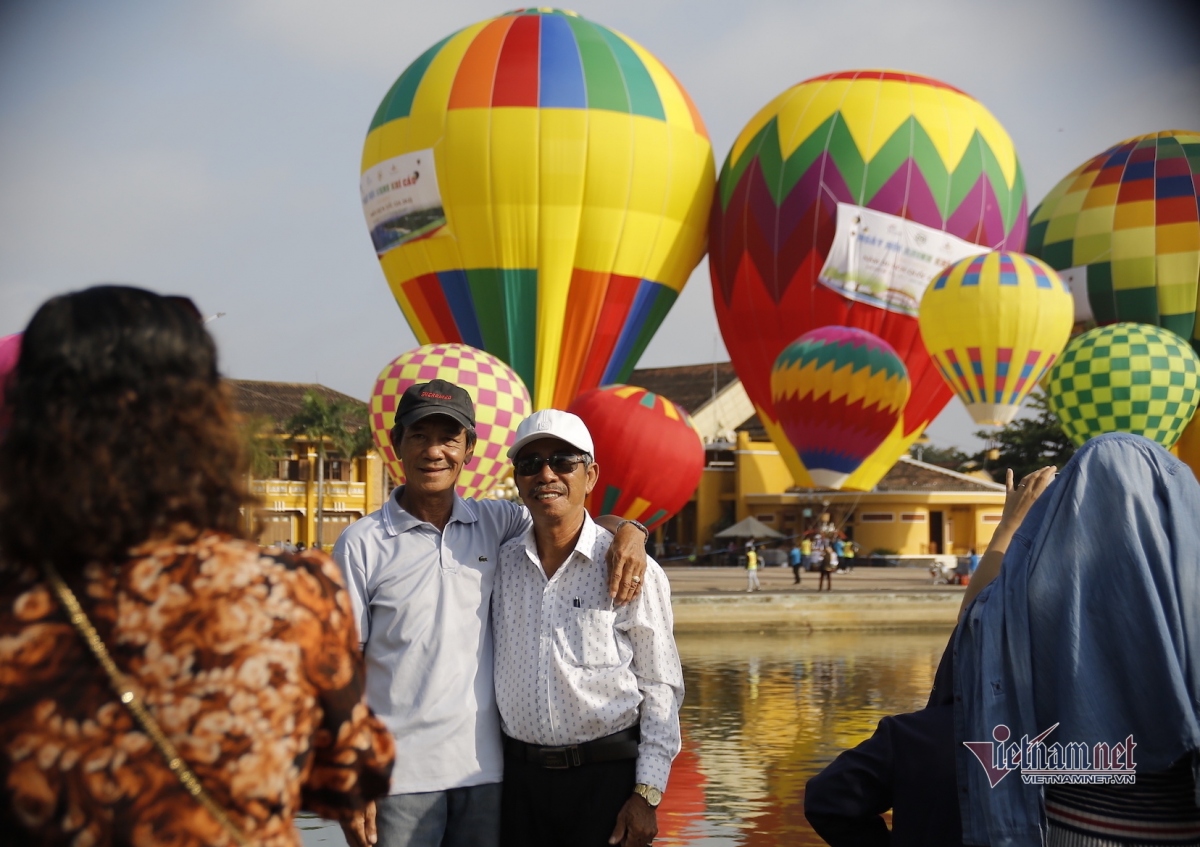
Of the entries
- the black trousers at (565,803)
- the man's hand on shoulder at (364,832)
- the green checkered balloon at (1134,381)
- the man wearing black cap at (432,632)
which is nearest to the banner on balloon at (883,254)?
the green checkered balloon at (1134,381)

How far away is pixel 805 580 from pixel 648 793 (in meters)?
24.2

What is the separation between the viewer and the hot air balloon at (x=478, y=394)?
1505cm

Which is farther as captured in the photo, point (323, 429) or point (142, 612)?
point (323, 429)

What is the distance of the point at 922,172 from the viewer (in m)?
22.5

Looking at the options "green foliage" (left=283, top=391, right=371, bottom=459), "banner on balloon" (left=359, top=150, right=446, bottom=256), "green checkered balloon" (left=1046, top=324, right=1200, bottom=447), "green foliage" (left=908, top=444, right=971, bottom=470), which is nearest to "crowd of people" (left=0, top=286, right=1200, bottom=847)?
"green checkered balloon" (left=1046, top=324, right=1200, bottom=447)

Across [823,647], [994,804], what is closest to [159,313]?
[994,804]

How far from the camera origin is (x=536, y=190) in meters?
21.4

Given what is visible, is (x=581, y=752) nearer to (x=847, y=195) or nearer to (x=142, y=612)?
(x=142, y=612)

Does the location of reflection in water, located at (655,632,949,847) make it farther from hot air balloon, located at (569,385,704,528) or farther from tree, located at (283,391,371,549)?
tree, located at (283,391,371,549)

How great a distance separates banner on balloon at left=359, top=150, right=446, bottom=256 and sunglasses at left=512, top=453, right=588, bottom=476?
19159 mm

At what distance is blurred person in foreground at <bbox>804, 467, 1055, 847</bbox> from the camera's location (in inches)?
92.5

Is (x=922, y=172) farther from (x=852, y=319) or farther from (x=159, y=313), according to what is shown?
(x=159, y=313)

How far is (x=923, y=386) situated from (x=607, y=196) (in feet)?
23.7

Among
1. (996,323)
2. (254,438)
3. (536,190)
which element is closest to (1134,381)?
(996,323)
